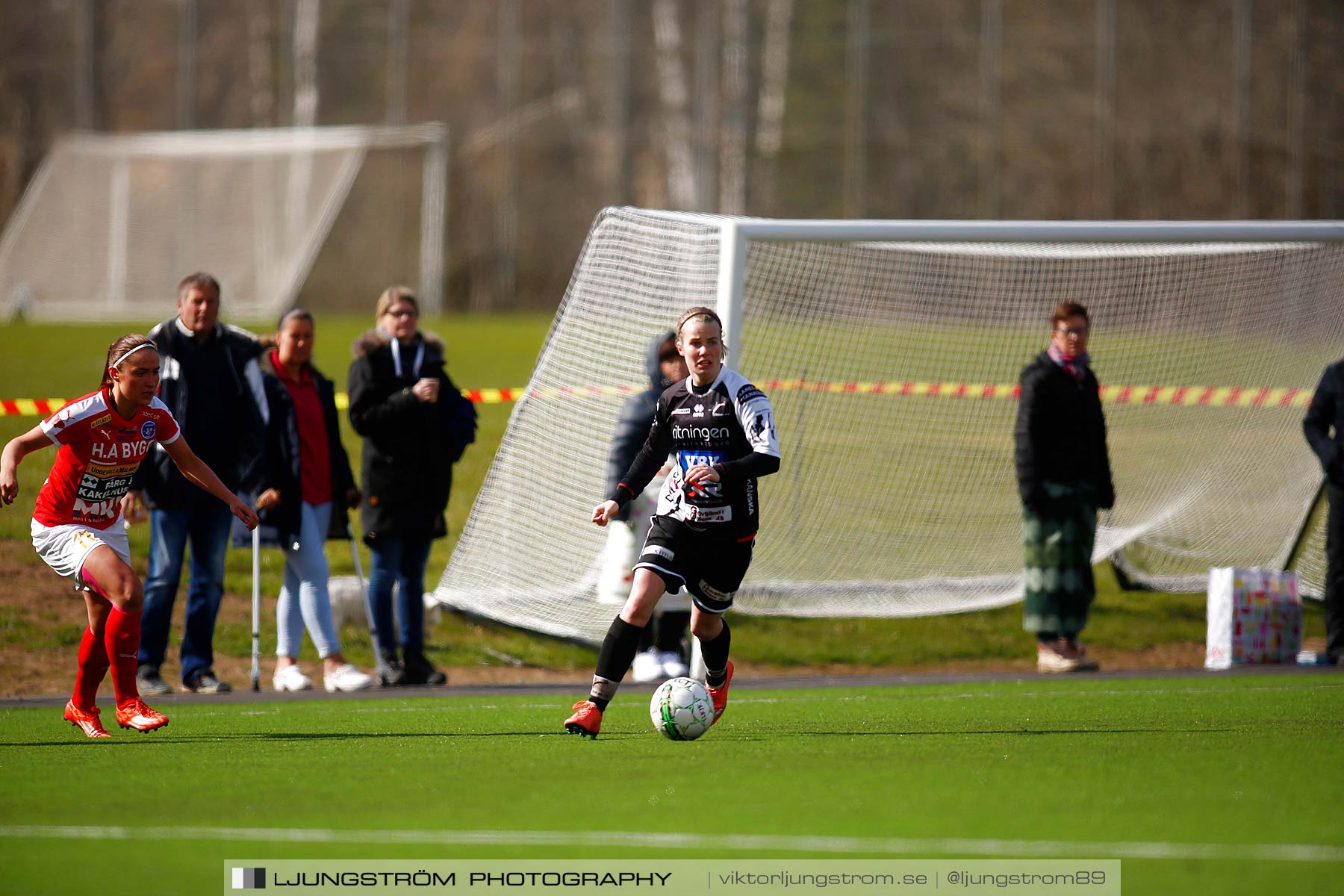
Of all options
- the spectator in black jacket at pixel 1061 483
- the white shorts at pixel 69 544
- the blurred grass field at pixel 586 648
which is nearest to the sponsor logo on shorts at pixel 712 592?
the white shorts at pixel 69 544

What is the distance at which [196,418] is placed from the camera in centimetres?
952

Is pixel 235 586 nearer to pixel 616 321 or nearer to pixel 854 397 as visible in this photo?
pixel 616 321

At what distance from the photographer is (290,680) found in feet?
31.8

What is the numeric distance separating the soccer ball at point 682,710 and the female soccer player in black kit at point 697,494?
22cm

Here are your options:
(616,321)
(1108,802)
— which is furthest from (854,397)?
(1108,802)

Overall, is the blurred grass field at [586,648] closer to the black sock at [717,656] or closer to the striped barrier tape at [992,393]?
the striped barrier tape at [992,393]

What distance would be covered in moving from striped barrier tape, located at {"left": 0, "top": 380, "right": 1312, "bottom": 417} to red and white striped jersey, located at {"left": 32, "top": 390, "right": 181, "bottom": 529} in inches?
178

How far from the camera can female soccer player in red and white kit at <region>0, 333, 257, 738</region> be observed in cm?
712

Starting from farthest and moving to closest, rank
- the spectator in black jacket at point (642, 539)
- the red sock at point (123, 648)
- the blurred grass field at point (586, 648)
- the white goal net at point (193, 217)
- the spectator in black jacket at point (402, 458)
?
the white goal net at point (193, 217)
the blurred grass field at point (586, 648)
the spectator in black jacket at point (642, 539)
the spectator in black jacket at point (402, 458)
the red sock at point (123, 648)

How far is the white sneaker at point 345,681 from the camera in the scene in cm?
958

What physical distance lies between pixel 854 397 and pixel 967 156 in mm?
22241

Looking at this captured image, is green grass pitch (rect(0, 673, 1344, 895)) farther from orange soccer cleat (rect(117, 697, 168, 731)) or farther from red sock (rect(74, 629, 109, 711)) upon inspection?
red sock (rect(74, 629, 109, 711))

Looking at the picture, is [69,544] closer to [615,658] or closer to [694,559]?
[615,658]

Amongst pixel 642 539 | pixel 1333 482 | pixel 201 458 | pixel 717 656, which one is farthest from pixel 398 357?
pixel 1333 482
